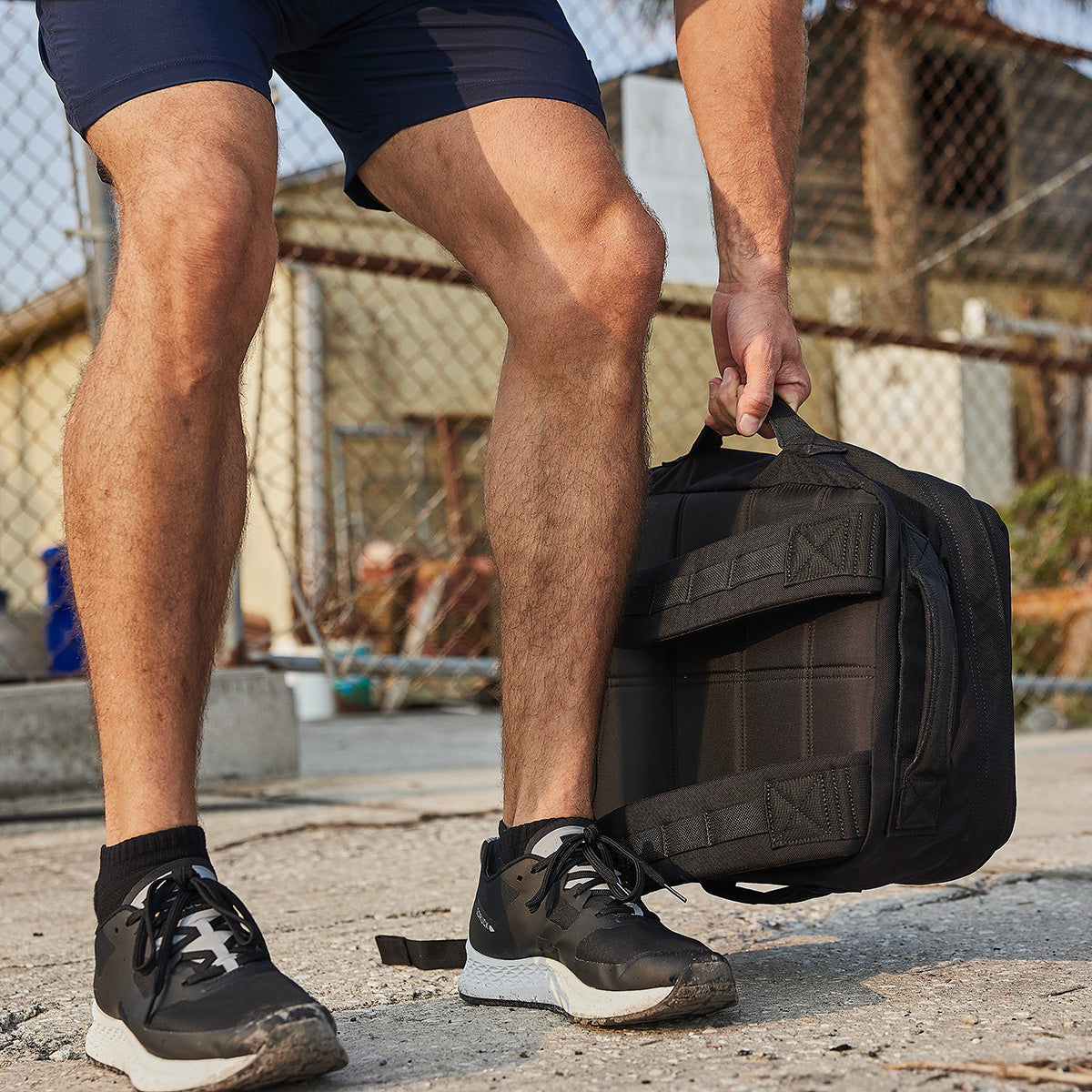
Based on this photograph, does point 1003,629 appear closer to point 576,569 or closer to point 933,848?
point 933,848

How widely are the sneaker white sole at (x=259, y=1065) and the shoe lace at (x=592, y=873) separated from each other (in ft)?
0.97

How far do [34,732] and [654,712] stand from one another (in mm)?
1807

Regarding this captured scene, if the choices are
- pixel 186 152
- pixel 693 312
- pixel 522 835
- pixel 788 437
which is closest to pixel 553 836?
pixel 522 835

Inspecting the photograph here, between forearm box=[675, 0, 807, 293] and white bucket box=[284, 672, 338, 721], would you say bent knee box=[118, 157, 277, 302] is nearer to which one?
forearm box=[675, 0, 807, 293]

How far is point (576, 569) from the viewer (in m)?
1.36

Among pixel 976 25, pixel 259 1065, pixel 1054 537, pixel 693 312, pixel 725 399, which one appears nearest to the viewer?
pixel 259 1065

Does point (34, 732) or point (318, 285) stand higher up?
point (318, 285)

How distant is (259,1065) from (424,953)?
17.6 inches

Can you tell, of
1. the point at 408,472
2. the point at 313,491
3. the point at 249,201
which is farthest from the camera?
the point at 408,472

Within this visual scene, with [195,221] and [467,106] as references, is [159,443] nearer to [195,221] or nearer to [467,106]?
[195,221]

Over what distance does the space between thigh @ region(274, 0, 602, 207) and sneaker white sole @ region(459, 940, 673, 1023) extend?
2.94 feet

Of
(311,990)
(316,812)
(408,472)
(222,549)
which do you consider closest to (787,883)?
(311,990)

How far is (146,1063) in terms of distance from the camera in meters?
1.05

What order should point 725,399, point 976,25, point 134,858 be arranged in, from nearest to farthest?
1. point 134,858
2. point 725,399
3. point 976,25
